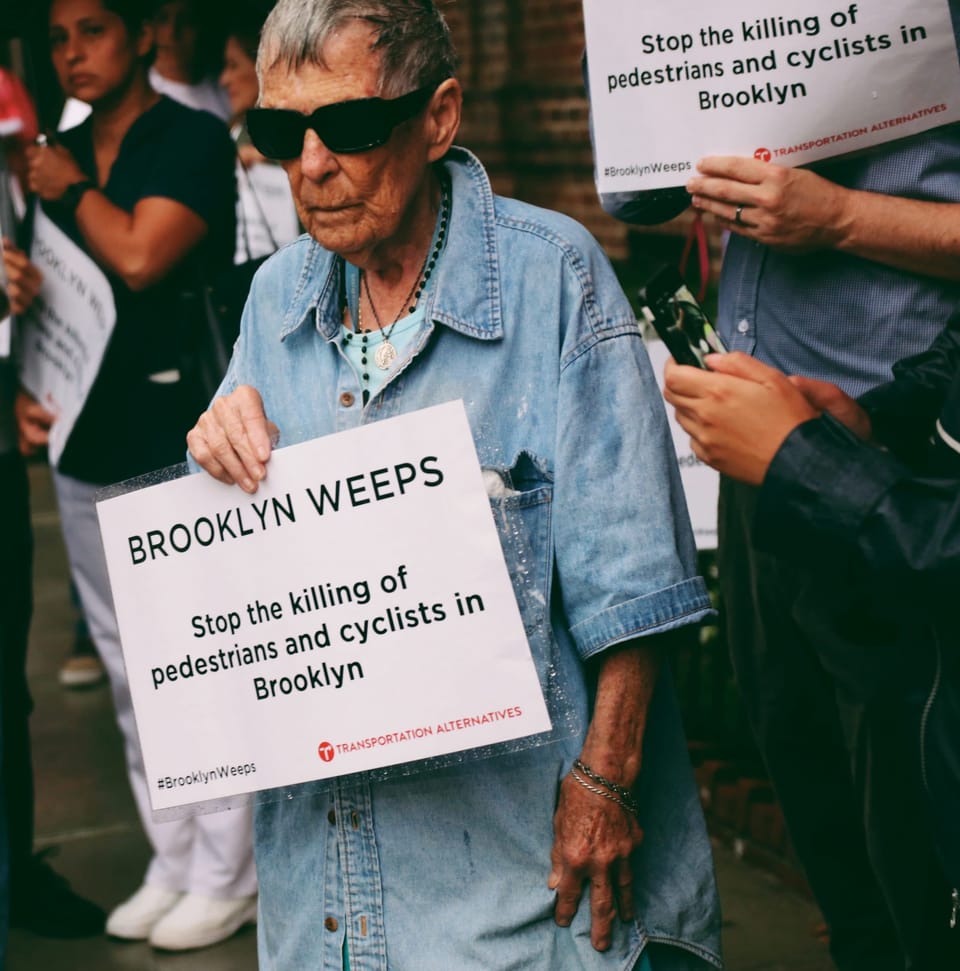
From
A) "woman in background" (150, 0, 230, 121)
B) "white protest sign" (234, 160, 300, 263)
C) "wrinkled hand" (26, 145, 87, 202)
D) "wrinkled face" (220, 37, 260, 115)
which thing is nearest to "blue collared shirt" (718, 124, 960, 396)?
"wrinkled hand" (26, 145, 87, 202)

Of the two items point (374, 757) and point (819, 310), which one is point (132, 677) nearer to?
point (374, 757)

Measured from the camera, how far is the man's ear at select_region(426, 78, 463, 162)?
2371 mm

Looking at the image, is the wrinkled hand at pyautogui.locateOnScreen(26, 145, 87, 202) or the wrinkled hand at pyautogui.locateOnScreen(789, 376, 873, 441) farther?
the wrinkled hand at pyautogui.locateOnScreen(26, 145, 87, 202)

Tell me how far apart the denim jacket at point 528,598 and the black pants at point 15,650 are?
7.22 ft

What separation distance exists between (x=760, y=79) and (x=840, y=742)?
1.26 meters

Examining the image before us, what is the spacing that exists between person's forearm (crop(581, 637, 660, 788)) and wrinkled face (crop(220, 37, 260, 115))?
420 centimetres

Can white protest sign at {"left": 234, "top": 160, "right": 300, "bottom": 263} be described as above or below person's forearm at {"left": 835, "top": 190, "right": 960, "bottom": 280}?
below

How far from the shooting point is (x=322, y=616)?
2203 mm

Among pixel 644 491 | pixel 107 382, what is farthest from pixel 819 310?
pixel 107 382

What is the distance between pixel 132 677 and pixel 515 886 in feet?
2.01

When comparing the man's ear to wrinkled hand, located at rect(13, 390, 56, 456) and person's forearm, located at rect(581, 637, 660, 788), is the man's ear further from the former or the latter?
wrinkled hand, located at rect(13, 390, 56, 456)

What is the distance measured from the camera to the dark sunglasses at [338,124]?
2.26 meters

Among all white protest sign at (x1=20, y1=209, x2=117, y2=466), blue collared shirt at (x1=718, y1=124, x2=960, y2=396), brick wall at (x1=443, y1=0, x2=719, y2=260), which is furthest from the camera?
brick wall at (x1=443, y1=0, x2=719, y2=260)

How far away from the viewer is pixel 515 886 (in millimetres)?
2266
